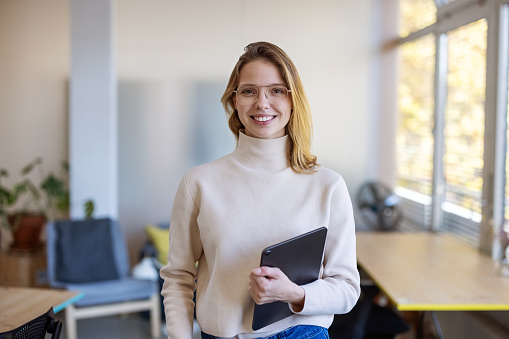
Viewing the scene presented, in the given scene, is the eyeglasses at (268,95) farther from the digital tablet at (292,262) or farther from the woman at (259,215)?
the digital tablet at (292,262)

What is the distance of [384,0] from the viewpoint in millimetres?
5578

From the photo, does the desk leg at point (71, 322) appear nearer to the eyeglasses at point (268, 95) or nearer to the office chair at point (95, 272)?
the office chair at point (95, 272)

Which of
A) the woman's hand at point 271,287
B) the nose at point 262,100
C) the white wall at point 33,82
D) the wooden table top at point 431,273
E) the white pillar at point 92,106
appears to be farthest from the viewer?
the white wall at point 33,82

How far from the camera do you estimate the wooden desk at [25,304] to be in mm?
2362

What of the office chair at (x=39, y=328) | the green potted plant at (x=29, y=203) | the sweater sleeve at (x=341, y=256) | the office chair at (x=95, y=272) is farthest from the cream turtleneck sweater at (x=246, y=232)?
the green potted plant at (x=29, y=203)

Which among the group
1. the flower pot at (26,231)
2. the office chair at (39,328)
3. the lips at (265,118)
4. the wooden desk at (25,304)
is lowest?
the flower pot at (26,231)

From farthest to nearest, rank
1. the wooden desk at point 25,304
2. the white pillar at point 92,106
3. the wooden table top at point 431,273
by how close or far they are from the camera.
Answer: the white pillar at point 92,106 < the wooden table top at point 431,273 < the wooden desk at point 25,304

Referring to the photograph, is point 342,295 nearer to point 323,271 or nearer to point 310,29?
point 323,271

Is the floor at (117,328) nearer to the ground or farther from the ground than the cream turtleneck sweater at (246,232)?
nearer to the ground

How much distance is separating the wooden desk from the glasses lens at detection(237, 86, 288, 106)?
1442 mm

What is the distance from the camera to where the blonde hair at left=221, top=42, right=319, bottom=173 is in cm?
143

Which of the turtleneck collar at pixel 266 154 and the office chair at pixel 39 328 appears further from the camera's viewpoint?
the office chair at pixel 39 328

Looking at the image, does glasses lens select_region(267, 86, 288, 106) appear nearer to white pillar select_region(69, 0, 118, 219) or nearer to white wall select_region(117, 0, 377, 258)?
white pillar select_region(69, 0, 118, 219)

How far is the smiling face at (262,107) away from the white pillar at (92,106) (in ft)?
12.4
